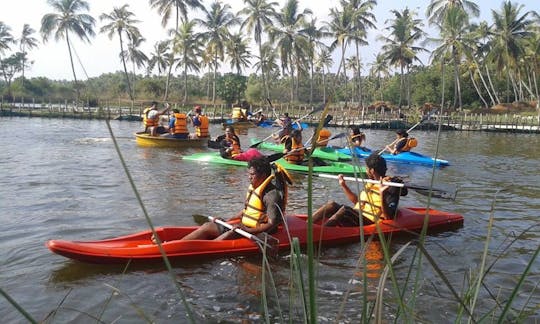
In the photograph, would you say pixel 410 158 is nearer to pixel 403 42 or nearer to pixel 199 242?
pixel 199 242

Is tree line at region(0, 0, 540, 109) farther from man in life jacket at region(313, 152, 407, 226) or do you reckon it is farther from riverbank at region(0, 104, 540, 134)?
man in life jacket at region(313, 152, 407, 226)

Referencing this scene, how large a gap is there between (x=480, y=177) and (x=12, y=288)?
11803 mm

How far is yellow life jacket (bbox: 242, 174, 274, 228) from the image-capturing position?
5.88 meters

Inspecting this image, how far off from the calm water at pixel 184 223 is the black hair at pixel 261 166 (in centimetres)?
111

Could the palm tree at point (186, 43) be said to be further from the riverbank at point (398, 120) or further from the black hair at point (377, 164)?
the black hair at point (377, 164)

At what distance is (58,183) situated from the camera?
11117mm

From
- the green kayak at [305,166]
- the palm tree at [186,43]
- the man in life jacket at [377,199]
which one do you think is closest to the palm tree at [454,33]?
the palm tree at [186,43]

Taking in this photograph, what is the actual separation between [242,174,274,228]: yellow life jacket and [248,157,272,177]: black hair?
0.08 m

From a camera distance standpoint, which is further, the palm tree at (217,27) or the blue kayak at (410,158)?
the palm tree at (217,27)

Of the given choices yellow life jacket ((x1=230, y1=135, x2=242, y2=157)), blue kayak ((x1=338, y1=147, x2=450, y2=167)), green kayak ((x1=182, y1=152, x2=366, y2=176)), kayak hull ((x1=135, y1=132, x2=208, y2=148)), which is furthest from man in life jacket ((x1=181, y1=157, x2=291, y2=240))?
kayak hull ((x1=135, y1=132, x2=208, y2=148))

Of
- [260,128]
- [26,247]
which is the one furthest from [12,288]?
[260,128]

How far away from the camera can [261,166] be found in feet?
19.4

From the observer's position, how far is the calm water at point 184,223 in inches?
192

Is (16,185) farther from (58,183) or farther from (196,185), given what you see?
(196,185)
